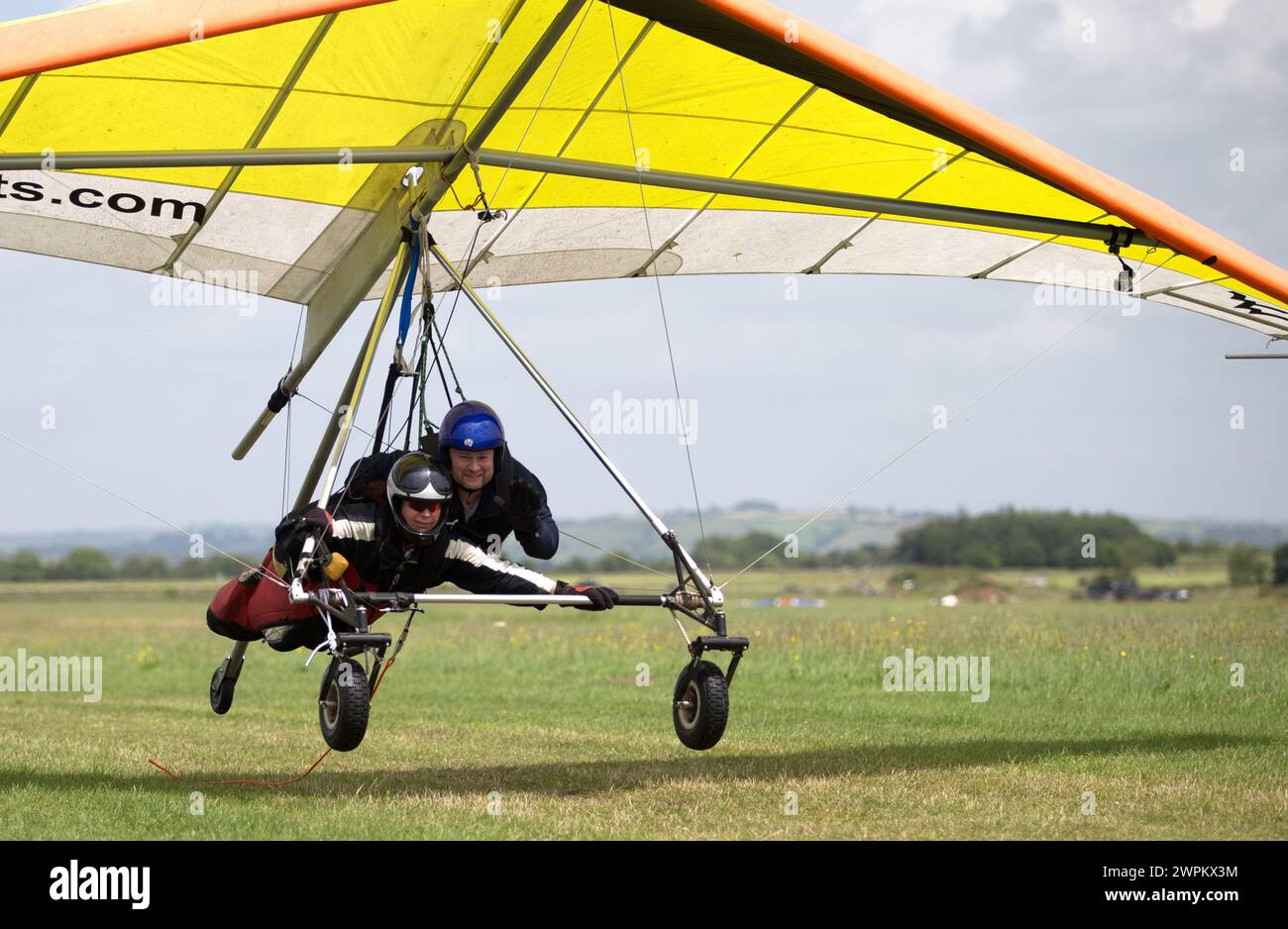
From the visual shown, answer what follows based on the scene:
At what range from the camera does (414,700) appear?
13289 millimetres

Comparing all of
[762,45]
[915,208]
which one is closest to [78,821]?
[762,45]

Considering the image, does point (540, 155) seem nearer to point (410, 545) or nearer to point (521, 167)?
point (521, 167)

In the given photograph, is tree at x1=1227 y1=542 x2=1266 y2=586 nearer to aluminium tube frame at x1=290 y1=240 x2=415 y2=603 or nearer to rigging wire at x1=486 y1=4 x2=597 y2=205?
rigging wire at x1=486 y1=4 x2=597 y2=205

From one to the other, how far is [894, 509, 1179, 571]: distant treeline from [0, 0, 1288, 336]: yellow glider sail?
4998 centimetres

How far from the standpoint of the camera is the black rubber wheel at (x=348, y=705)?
257 inches

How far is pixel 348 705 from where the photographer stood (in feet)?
21.4

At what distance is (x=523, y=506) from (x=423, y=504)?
755 mm

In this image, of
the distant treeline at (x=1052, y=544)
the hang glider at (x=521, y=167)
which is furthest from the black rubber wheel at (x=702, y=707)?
the distant treeline at (x=1052, y=544)

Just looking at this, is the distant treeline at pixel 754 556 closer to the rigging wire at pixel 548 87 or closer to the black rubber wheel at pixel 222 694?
the black rubber wheel at pixel 222 694

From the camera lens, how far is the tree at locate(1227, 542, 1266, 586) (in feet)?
149

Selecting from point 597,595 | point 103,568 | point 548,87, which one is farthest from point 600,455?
point 103,568
